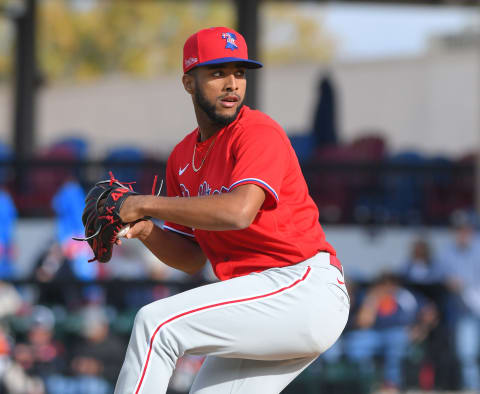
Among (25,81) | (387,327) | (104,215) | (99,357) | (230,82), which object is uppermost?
(230,82)

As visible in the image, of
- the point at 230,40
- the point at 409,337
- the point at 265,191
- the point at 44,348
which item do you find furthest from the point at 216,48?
the point at 409,337

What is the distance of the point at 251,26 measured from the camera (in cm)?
1320

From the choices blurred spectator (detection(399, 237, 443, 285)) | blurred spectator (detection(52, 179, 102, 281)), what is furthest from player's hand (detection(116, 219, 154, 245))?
blurred spectator (detection(399, 237, 443, 285))

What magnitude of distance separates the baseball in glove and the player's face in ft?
1.22

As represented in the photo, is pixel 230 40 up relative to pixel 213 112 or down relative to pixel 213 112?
up

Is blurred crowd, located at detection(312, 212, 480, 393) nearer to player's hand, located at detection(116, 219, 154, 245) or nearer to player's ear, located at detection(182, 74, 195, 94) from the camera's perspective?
player's hand, located at detection(116, 219, 154, 245)

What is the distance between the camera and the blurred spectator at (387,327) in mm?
7973

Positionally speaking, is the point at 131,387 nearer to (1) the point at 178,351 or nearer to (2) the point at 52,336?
(1) the point at 178,351

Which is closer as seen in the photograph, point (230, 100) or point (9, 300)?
point (230, 100)

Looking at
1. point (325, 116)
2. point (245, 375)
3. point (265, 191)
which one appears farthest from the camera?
point (325, 116)

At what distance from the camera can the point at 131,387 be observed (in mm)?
2830

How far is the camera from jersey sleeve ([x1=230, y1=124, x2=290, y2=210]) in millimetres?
2971

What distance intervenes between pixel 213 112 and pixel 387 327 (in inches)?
212

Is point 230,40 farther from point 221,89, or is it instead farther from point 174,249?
point 174,249
